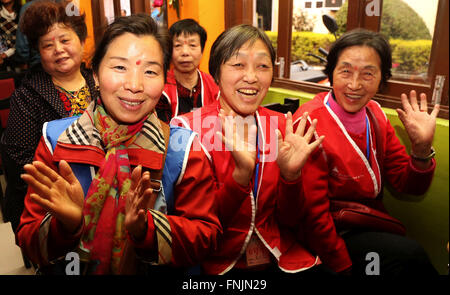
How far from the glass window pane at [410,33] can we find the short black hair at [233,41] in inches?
40.9

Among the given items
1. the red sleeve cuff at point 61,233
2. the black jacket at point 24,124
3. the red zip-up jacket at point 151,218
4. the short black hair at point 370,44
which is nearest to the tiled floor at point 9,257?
the black jacket at point 24,124

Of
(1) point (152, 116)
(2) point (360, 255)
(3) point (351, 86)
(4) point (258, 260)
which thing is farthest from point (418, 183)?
(1) point (152, 116)

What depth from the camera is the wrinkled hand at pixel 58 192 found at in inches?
29.9

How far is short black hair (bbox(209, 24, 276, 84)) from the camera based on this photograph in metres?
1.29

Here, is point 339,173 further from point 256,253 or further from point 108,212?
point 108,212

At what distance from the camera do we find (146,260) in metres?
0.91

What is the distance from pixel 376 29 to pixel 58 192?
6.39ft

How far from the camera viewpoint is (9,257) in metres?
2.05

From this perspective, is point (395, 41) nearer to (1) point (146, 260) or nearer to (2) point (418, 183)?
(2) point (418, 183)

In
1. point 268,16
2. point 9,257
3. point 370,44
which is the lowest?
point 9,257

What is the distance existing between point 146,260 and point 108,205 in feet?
0.62

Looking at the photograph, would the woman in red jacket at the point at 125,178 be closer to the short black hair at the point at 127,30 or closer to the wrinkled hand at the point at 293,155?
the short black hair at the point at 127,30

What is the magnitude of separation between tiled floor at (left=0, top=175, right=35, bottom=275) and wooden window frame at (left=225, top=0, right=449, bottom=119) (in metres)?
1.93

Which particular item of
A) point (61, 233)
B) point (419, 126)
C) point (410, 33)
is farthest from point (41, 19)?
point (410, 33)
